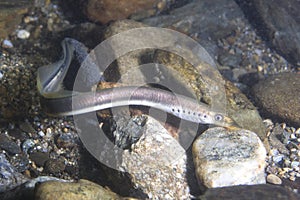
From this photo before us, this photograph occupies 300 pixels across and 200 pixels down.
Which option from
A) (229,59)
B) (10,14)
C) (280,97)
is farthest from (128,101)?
(10,14)

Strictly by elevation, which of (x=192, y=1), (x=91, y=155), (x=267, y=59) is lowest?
(x=91, y=155)

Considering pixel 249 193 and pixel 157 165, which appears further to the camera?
pixel 157 165

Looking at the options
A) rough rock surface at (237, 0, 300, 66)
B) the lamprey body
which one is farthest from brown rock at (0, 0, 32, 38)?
rough rock surface at (237, 0, 300, 66)

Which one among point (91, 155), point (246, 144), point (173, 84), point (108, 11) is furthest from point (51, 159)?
point (108, 11)

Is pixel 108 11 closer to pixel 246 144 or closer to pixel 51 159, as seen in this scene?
pixel 51 159

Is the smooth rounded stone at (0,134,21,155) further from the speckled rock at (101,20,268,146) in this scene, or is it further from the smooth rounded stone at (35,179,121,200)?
the speckled rock at (101,20,268,146)

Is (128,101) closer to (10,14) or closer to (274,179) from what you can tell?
(274,179)
